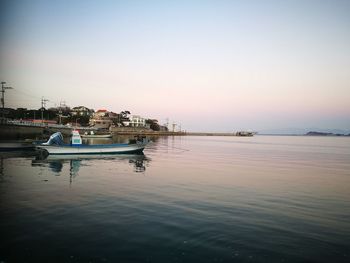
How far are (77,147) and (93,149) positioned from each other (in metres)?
2.59

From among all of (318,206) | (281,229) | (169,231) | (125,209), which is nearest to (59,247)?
(169,231)

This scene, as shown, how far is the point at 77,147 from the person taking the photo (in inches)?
1620

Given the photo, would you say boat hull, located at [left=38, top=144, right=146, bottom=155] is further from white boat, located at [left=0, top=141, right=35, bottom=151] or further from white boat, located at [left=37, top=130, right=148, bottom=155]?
white boat, located at [left=0, top=141, right=35, bottom=151]

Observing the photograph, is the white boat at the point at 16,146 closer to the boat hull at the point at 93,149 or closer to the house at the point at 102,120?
the boat hull at the point at 93,149

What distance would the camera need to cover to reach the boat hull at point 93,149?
4034cm

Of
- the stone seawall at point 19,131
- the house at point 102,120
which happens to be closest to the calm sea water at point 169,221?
the stone seawall at point 19,131

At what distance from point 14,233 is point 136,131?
15288 cm

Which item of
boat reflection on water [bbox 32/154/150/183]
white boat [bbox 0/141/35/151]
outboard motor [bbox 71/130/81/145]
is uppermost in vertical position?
outboard motor [bbox 71/130/81/145]

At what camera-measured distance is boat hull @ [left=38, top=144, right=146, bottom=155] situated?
4034cm

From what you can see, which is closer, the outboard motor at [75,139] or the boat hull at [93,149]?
the boat hull at [93,149]

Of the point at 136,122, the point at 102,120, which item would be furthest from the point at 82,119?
the point at 136,122

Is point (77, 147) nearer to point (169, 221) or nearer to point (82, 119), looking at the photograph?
point (169, 221)

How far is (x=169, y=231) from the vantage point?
1097 cm

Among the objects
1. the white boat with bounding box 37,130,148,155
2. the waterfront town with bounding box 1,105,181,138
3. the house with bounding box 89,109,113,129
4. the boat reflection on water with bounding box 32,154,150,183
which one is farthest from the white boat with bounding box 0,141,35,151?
the house with bounding box 89,109,113,129
